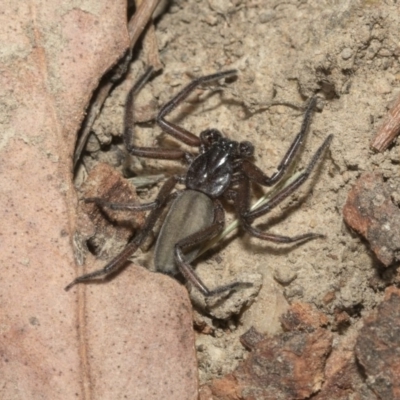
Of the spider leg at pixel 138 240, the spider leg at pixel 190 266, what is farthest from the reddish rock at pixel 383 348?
the spider leg at pixel 138 240

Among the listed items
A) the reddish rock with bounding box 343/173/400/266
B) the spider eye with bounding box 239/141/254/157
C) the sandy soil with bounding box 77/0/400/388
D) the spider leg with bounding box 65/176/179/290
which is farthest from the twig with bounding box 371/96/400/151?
the spider leg with bounding box 65/176/179/290

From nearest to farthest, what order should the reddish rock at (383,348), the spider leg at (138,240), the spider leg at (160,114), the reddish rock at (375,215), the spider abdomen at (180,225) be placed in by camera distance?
the reddish rock at (383,348), the reddish rock at (375,215), the spider leg at (138,240), the spider abdomen at (180,225), the spider leg at (160,114)

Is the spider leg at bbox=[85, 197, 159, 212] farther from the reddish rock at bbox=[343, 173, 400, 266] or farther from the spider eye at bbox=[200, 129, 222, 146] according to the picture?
the reddish rock at bbox=[343, 173, 400, 266]

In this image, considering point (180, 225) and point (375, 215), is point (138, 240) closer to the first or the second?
point (180, 225)

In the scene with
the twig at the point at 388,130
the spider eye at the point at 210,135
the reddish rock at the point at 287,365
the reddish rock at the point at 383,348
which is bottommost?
the reddish rock at the point at 287,365

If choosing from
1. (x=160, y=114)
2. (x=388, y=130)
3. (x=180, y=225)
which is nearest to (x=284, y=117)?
(x=388, y=130)

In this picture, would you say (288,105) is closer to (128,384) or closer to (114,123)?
(114,123)

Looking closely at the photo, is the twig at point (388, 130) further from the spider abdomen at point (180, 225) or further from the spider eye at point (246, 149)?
the spider abdomen at point (180, 225)

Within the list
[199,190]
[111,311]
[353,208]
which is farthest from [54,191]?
[353,208]
